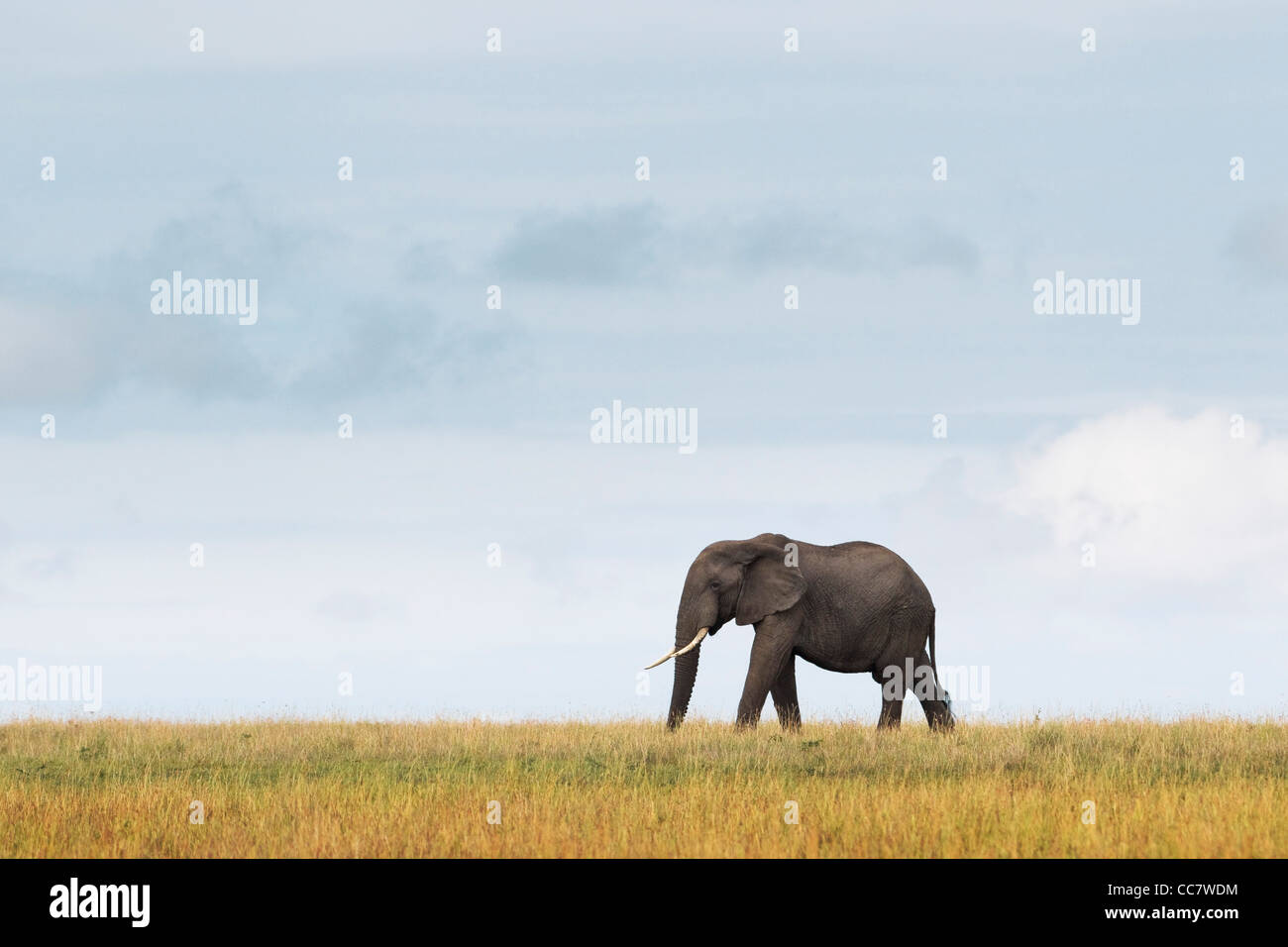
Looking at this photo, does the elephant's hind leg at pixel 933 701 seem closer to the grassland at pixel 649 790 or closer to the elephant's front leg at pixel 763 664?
the grassland at pixel 649 790

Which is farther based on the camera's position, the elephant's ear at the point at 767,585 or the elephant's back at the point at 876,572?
the elephant's back at the point at 876,572

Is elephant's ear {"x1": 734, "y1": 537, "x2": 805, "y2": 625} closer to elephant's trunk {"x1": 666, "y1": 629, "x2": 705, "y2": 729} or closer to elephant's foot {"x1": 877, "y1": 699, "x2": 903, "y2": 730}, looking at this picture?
elephant's trunk {"x1": 666, "y1": 629, "x2": 705, "y2": 729}

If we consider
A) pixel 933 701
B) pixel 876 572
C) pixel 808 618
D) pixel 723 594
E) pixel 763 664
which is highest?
pixel 876 572

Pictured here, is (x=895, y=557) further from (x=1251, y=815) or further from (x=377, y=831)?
(x=377, y=831)

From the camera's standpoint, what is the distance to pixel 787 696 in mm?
24312

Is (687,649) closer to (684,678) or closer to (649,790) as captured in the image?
(684,678)

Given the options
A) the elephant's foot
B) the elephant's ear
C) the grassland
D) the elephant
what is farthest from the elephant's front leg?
the elephant's foot

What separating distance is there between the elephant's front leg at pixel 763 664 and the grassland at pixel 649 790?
0.51 meters

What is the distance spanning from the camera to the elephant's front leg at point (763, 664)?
2330 cm

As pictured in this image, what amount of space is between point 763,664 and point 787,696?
1001mm

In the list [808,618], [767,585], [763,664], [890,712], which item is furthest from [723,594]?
[890,712]

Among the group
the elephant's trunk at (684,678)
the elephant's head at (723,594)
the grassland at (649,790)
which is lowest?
the grassland at (649,790)

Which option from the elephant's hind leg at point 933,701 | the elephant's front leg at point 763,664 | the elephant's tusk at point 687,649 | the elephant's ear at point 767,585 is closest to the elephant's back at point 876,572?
the elephant's ear at point 767,585
